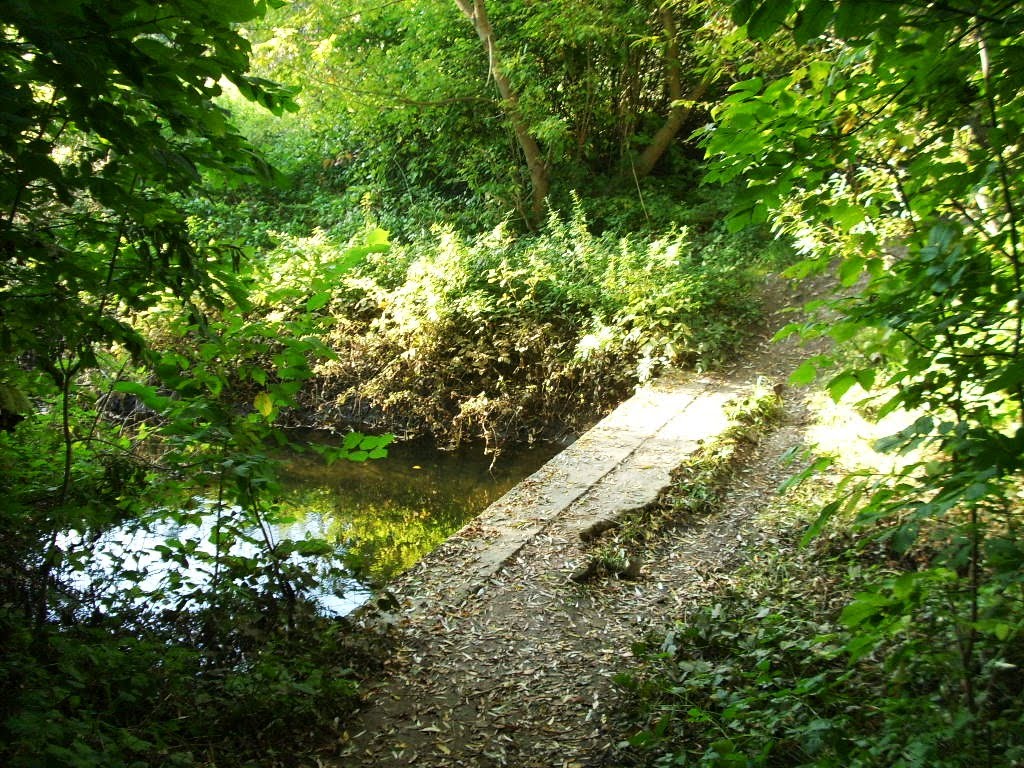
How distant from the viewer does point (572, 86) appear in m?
11.8

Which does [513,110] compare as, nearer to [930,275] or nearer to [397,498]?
[397,498]

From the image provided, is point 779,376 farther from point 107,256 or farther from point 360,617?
point 107,256

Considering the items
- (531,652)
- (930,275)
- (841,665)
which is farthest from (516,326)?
(930,275)

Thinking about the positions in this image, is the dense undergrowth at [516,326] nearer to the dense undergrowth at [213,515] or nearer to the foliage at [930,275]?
the dense undergrowth at [213,515]

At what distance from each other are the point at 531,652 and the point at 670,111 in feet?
35.3

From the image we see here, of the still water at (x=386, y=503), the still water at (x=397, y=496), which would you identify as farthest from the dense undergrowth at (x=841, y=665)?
the still water at (x=397, y=496)

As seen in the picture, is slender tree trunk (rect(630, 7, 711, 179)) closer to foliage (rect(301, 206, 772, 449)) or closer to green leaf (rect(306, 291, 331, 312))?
foliage (rect(301, 206, 772, 449))

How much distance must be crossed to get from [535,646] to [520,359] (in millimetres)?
5202

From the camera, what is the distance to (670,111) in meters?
12.3

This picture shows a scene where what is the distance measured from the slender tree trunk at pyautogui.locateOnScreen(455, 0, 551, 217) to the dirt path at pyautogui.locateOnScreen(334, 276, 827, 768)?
7.79 meters

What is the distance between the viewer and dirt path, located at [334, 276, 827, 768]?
3.08 m

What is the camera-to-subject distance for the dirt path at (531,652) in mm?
3082

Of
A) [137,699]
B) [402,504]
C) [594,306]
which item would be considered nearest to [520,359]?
[594,306]

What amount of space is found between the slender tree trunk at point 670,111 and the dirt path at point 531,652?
325 inches
